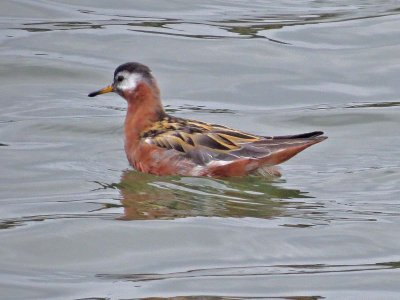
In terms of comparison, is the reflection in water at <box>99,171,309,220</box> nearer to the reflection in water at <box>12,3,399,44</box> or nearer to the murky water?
the murky water

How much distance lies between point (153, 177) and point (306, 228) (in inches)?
94.4

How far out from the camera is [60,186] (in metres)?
12.6

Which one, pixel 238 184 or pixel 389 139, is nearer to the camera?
pixel 238 184

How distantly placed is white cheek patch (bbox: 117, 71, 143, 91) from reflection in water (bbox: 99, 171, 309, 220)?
3.28 ft

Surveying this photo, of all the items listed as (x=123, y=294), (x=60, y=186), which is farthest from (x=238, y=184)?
(x=123, y=294)

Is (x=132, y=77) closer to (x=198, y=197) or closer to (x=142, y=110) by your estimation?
(x=142, y=110)

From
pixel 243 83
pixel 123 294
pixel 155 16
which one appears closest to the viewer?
pixel 123 294

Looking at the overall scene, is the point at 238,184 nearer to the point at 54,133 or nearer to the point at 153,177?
the point at 153,177

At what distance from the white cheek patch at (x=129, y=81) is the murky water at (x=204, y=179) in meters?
0.81

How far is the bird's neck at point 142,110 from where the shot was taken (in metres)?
13.3

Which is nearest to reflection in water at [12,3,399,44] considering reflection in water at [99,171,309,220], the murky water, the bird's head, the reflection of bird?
the murky water

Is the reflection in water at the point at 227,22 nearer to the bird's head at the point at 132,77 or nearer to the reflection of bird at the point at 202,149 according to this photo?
the bird's head at the point at 132,77

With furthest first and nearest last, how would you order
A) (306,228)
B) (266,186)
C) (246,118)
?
(246,118), (266,186), (306,228)

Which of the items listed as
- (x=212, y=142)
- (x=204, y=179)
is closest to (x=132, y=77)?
(x=212, y=142)
